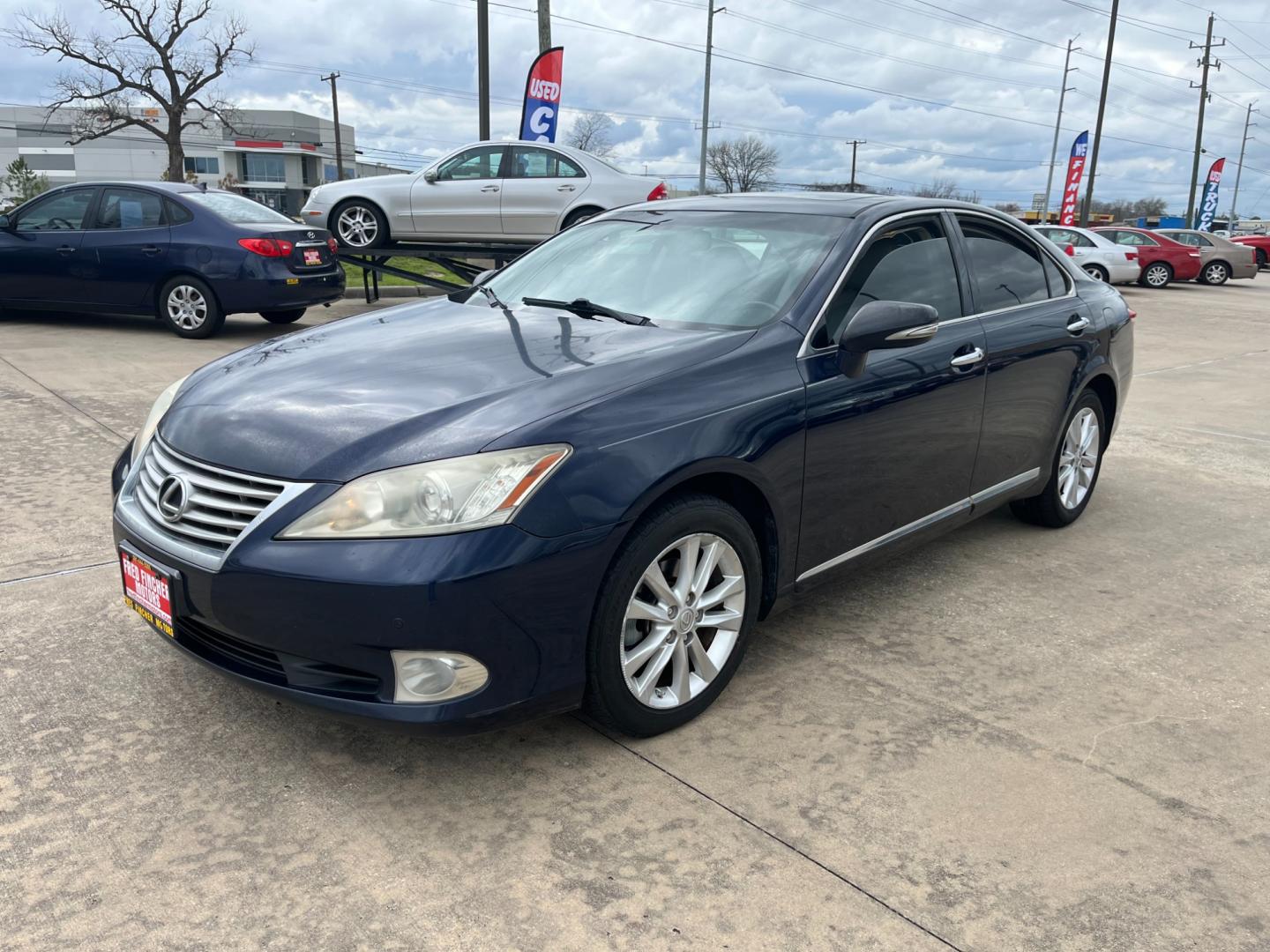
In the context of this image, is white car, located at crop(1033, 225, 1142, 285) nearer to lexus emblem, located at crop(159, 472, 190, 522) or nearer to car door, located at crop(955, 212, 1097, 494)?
car door, located at crop(955, 212, 1097, 494)

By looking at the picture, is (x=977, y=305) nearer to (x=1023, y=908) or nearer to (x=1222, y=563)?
(x=1222, y=563)

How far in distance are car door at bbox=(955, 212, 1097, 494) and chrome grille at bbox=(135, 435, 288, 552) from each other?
2.77m

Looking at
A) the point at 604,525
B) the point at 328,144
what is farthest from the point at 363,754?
the point at 328,144

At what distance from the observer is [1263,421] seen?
8211mm

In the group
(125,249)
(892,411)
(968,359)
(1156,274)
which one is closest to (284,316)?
(125,249)

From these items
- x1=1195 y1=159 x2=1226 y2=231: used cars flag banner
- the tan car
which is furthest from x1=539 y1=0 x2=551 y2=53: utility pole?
x1=1195 y1=159 x2=1226 y2=231: used cars flag banner

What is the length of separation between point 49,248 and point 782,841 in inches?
398

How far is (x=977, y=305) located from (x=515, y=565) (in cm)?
257

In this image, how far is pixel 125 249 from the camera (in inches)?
387

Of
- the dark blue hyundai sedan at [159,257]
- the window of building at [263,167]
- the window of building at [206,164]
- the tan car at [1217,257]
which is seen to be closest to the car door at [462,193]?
the dark blue hyundai sedan at [159,257]

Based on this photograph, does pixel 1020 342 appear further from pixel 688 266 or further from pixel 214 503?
pixel 214 503

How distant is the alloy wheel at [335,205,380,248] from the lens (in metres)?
12.4

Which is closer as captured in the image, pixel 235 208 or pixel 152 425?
pixel 152 425

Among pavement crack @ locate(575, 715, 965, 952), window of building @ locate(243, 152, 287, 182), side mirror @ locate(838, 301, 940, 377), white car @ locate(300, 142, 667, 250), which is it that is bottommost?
pavement crack @ locate(575, 715, 965, 952)
